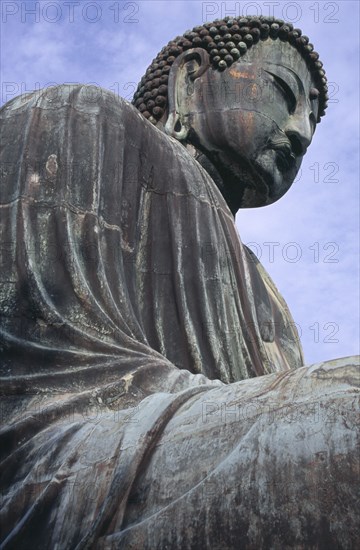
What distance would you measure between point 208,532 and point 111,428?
0.73 meters

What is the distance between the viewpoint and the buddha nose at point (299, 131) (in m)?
7.67

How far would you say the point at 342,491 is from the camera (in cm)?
409

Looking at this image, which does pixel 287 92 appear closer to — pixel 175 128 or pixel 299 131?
pixel 299 131

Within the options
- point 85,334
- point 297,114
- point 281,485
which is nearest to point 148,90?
point 297,114

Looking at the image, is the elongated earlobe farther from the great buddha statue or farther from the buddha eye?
the buddha eye

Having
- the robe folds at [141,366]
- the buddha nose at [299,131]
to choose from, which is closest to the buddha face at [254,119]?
the buddha nose at [299,131]

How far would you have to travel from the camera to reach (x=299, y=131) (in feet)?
25.2

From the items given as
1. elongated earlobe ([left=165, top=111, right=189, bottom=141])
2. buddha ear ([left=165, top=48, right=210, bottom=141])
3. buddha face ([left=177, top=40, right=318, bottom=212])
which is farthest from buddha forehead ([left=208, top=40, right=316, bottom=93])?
elongated earlobe ([left=165, top=111, right=189, bottom=141])

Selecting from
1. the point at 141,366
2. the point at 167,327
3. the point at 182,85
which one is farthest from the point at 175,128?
the point at 141,366

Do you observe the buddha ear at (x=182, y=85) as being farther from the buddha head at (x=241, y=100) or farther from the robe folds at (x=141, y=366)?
the robe folds at (x=141, y=366)

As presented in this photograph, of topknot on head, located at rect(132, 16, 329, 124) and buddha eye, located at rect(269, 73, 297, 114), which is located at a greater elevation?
topknot on head, located at rect(132, 16, 329, 124)

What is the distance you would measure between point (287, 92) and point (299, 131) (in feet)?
0.85

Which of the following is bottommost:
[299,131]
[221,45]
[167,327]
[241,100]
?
[167,327]

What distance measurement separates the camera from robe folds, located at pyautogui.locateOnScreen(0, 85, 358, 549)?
13.9 feet
